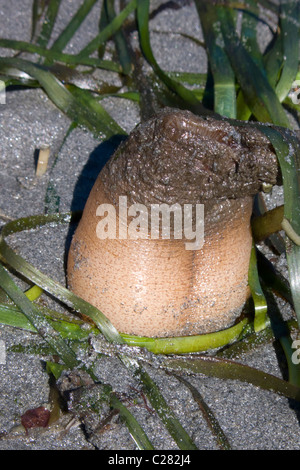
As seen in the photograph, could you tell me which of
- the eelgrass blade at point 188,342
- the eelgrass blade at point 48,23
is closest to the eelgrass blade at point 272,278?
the eelgrass blade at point 188,342

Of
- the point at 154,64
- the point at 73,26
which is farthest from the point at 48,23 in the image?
the point at 154,64

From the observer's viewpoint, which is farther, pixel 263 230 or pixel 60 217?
pixel 60 217

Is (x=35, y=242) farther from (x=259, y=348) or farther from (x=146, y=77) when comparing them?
(x=146, y=77)

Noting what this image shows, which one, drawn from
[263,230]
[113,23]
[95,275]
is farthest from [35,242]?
[113,23]

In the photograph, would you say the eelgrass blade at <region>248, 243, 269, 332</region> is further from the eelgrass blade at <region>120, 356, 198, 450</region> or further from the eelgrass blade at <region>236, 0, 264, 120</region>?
the eelgrass blade at <region>236, 0, 264, 120</region>

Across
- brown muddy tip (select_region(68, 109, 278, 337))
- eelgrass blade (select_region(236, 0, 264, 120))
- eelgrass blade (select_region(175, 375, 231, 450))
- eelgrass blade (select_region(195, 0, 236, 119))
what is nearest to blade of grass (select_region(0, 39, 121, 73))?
eelgrass blade (select_region(195, 0, 236, 119))
